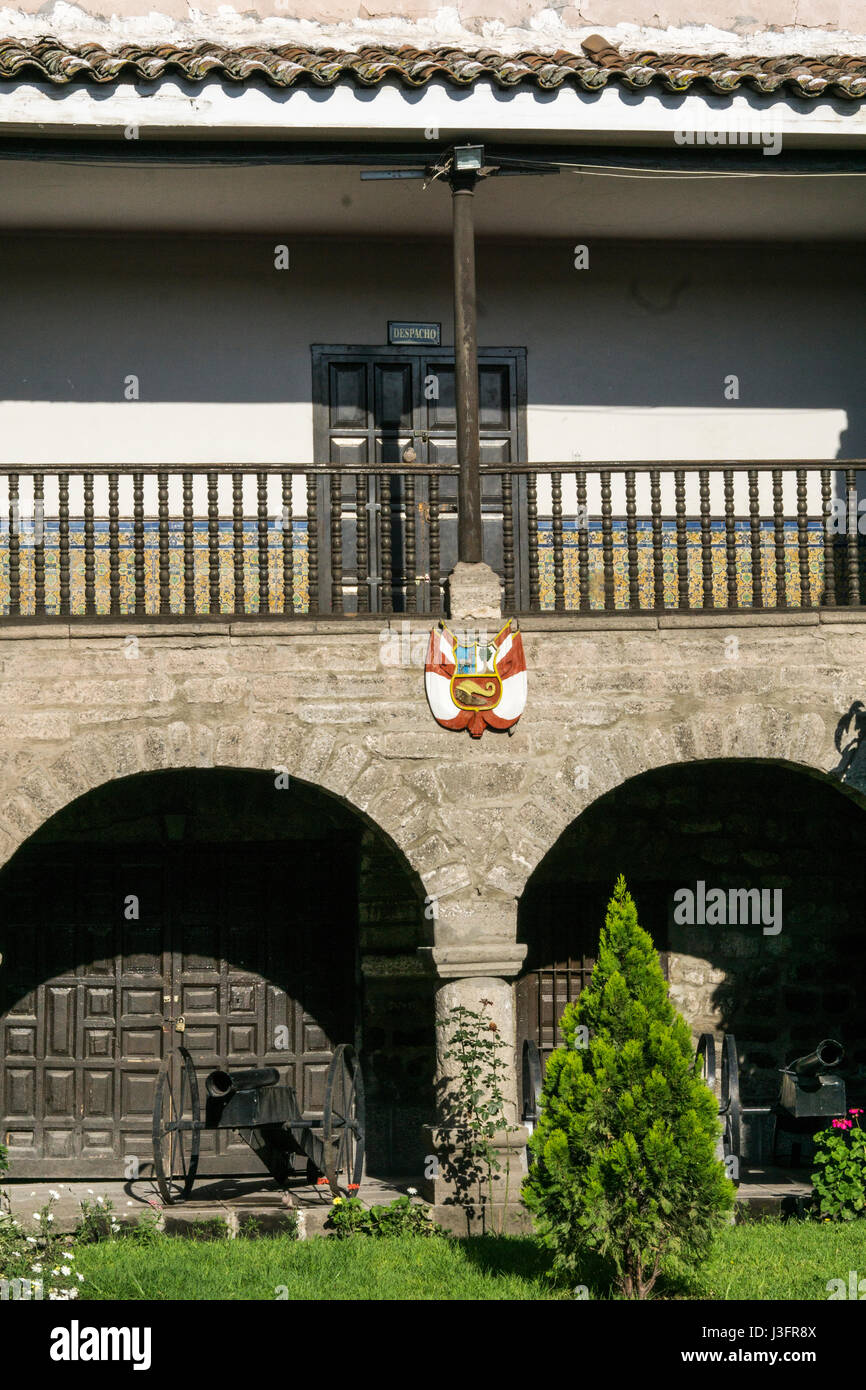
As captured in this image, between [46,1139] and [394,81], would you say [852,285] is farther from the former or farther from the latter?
[46,1139]

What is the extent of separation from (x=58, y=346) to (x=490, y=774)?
412 centimetres

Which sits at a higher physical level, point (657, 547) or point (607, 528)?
point (607, 528)

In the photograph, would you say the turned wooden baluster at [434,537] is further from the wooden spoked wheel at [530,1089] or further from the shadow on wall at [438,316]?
the wooden spoked wheel at [530,1089]

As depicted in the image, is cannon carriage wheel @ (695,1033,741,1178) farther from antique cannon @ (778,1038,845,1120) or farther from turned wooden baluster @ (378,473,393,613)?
turned wooden baluster @ (378,473,393,613)

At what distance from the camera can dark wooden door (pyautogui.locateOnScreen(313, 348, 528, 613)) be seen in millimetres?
11336

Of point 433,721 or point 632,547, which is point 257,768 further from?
point 632,547

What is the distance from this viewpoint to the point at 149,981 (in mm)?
11320

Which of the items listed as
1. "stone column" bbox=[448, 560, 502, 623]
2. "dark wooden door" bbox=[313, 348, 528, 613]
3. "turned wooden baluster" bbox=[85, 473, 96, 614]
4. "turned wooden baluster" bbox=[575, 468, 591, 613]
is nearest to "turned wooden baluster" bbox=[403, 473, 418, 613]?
"stone column" bbox=[448, 560, 502, 623]

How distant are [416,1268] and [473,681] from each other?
2944 mm

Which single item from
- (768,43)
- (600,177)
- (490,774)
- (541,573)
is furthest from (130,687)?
(768,43)

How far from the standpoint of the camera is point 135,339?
11.3 meters

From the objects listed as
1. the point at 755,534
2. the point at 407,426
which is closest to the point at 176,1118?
the point at 407,426

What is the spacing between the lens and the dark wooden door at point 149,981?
11.2 m

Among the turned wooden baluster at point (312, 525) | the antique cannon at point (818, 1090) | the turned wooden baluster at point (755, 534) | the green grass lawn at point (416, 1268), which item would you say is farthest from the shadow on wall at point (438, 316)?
the green grass lawn at point (416, 1268)
